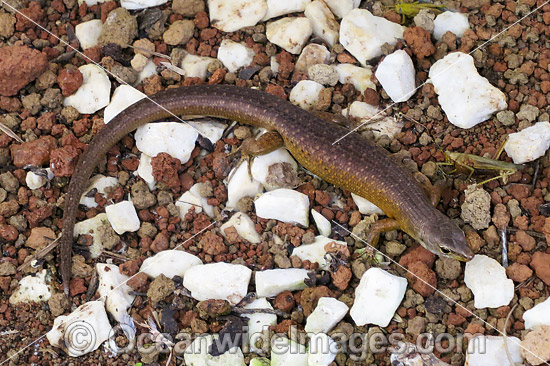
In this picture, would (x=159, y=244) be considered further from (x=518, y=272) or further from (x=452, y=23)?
(x=452, y=23)

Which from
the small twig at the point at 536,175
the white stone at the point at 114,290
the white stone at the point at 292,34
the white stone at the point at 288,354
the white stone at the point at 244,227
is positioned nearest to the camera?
the white stone at the point at 288,354

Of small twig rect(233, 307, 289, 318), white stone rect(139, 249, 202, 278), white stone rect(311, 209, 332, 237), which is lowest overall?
small twig rect(233, 307, 289, 318)

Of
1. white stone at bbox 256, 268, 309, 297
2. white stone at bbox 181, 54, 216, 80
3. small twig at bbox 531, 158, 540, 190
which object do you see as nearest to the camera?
white stone at bbox 256, 268, 309, 297

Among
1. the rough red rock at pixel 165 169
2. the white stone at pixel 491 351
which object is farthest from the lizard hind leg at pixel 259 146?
the white stone at pixel 491 351

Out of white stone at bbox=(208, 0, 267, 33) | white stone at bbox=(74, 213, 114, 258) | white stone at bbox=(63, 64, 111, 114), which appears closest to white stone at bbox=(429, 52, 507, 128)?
white stone at bbox=(208, 0, 267, 33)

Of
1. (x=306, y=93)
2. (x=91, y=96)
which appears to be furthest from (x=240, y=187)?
(x=91, y=96)

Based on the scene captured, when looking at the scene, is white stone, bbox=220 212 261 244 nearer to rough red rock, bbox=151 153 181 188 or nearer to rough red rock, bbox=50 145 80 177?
rough red rock, bbox=151 153 181 188

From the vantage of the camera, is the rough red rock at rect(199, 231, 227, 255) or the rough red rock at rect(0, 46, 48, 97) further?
the rough red rock at rect(0, 46, 48, 97)

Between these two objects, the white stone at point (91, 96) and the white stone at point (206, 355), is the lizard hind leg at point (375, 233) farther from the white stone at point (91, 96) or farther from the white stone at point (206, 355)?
the white stone at point (91, 96)
